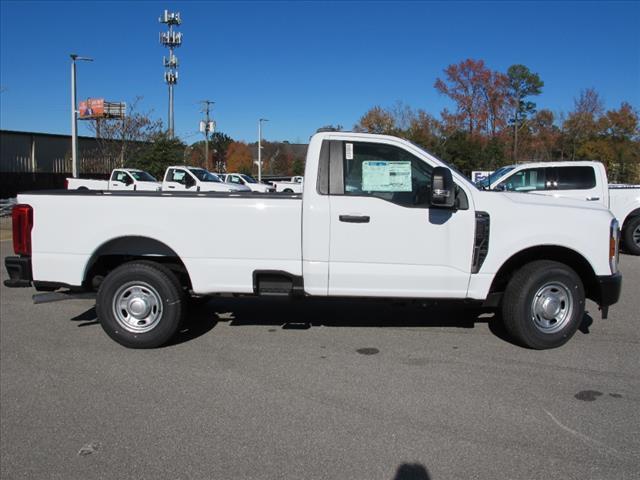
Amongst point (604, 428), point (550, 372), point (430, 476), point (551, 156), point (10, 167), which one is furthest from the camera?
point (551, 156)

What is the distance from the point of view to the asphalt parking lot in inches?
135

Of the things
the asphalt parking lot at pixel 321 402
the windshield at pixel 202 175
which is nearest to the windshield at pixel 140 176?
the windshield at pixel 202 175

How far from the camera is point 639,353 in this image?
544 cm

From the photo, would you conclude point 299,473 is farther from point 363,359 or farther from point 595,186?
point 595,186

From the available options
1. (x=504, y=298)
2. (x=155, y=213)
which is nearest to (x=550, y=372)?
(x=504, y=298)

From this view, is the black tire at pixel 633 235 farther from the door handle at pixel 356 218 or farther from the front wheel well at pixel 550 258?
the door handle at pixel 356 218

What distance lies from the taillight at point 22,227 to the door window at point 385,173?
3111 millimetres

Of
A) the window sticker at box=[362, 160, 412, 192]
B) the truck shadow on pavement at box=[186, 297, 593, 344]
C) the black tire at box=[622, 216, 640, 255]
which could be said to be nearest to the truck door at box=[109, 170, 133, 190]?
the truck shadow on pavement at box=[186, 297, 593, 344]

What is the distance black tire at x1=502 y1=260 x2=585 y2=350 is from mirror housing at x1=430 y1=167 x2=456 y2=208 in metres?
1.10

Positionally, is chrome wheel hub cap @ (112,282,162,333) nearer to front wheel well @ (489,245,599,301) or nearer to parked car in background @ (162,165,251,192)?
front wheel well @ (489,245,599,301)

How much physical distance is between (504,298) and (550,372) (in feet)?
2.75

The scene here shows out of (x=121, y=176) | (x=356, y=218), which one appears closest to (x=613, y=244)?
(x=356, y=218)

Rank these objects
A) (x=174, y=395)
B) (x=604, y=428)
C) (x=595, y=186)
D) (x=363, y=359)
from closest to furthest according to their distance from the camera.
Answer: (x=604, y=428) < (x=174, y=395) < (x=363, y=359) < (x=595, y=186)

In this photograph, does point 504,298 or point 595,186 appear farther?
point 595,186
